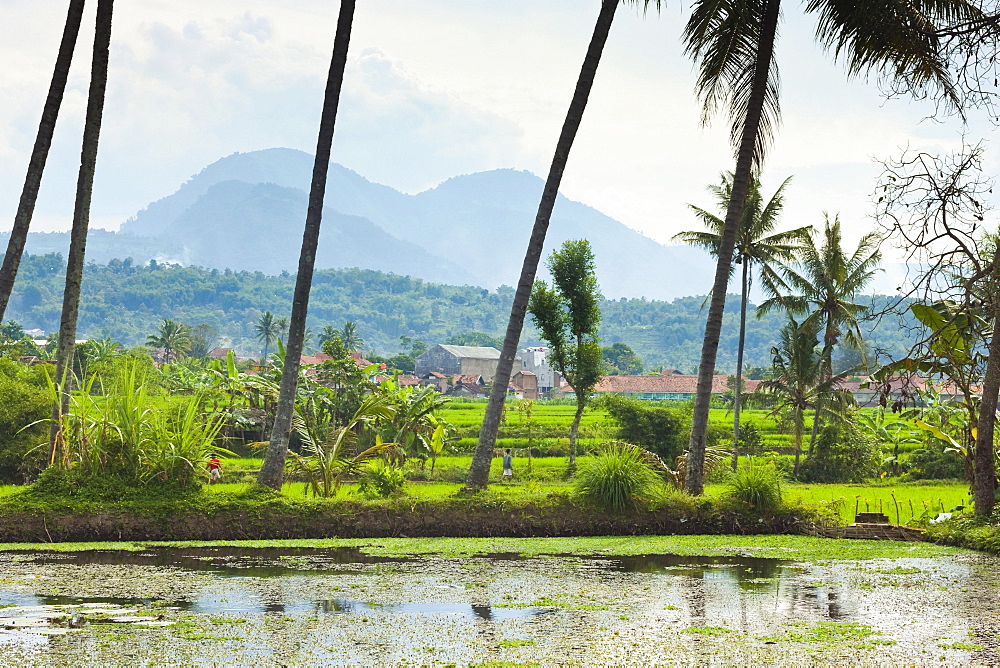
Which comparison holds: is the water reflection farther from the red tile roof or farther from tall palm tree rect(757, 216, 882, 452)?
the red tile roof

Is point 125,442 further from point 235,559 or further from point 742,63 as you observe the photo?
point 742,63

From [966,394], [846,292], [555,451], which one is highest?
[846,292]

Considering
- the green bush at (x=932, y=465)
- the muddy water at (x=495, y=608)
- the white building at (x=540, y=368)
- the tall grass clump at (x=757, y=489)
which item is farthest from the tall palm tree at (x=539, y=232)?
the white building at (x=540, y=368)

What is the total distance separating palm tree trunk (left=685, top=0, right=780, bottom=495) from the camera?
17.2 metres

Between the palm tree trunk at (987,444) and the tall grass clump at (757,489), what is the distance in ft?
9.94

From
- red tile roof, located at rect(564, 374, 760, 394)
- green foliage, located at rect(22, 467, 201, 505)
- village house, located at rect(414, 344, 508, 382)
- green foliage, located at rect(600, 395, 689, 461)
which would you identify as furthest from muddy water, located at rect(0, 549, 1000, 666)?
village house, located at rect(414, 344, 508, 382)

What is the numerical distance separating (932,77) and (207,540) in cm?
1300

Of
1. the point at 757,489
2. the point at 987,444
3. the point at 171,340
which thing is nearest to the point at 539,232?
the point at 757,489

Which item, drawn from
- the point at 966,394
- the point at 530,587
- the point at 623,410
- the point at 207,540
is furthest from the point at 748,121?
the point at 623,410

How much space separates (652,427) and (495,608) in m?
22.1

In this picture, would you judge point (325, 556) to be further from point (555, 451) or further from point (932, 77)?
point (555, 451)

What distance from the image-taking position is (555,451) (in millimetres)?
35906

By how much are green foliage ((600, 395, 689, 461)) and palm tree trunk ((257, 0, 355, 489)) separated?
637 inches

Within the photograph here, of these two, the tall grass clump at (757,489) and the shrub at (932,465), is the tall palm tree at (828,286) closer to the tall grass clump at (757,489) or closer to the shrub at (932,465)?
the shrub at (932,465)
